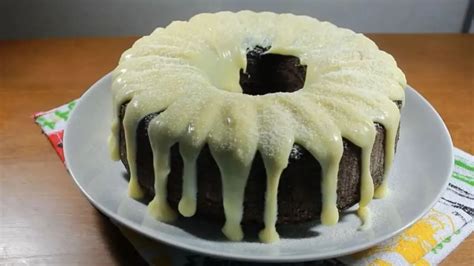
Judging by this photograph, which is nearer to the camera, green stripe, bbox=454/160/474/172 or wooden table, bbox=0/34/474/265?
wooden table, bbox=0/34/474/265

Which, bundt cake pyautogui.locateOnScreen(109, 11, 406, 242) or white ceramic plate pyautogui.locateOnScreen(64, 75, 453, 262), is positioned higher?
bundt cake pyautogui.locateOnScreen(109, 11, 406, 242)

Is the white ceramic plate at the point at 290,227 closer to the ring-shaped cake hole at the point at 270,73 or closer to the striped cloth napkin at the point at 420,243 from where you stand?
the striped cloth napkin at the point at 420,243

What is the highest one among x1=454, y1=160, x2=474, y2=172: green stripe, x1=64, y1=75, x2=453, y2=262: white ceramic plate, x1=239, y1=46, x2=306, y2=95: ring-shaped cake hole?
x1=239, y1=46, x2=306, y2=95: ring-shaped cake hole

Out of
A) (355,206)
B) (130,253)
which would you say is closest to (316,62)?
(355,206)

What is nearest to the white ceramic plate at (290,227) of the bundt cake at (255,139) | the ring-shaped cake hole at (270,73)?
the bundt cake at (255,139)

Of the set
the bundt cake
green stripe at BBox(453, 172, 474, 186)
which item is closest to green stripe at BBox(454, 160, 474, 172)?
green stripe at BBox(453, 172, 474, 186)

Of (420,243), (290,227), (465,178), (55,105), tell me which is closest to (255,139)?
(290,227)

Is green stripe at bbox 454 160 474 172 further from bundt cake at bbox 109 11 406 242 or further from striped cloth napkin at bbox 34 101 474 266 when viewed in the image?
bundt cake at bbox 109 11 406 242
